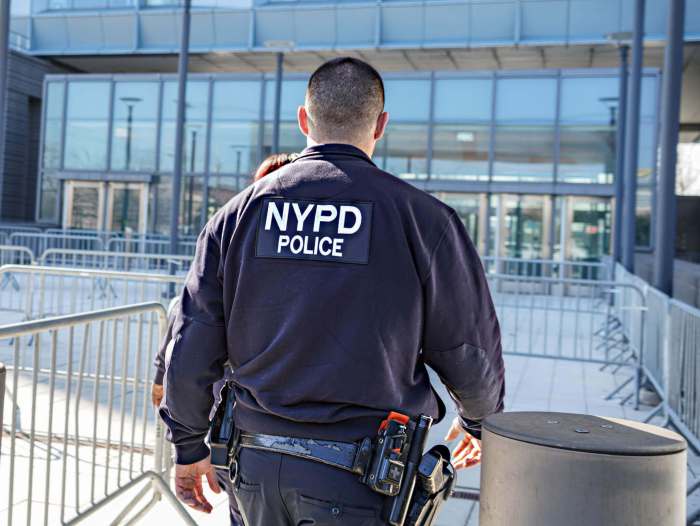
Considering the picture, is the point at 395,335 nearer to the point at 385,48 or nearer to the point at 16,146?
the point at 385,48

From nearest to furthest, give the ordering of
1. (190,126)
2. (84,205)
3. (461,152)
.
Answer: (461,152) → (190,126) → (84,205)

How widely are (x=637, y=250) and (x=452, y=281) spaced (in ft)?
66.0

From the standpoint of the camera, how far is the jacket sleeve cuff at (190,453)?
7.42ft

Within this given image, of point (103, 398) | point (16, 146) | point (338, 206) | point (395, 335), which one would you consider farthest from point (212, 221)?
point (16, 146)

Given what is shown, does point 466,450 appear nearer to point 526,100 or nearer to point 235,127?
point 526,100

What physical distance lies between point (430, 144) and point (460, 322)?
21.1 m

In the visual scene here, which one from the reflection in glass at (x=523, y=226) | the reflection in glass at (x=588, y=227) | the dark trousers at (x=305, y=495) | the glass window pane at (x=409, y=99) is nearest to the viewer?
the dark trousers at (x=305, y=495)

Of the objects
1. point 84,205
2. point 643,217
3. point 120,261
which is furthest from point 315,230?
point 84,205

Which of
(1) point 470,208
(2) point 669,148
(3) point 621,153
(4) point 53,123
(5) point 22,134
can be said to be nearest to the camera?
(2) point 669,148

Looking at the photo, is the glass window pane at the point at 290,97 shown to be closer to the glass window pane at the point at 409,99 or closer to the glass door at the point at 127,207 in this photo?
the glass window pane at the point at 409,99

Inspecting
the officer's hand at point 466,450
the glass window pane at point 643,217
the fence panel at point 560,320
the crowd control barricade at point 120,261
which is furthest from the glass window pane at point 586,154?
the officer's hand at point 466,450

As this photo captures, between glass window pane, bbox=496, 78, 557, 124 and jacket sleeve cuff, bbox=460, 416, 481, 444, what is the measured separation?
2070 centimetres

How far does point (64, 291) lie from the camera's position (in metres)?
12.7

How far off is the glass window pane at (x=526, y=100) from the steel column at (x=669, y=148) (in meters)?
13.8
